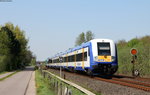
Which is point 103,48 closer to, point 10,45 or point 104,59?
point 104,59

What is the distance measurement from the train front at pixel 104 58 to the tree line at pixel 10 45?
38.3 metres

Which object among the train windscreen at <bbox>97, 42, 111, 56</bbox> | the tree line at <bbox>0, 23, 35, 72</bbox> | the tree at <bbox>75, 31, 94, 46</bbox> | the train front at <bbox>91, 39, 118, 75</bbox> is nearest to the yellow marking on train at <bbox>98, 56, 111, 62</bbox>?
the train front at <bbox>91, 39, 118, 75</bbox>

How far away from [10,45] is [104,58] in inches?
1732

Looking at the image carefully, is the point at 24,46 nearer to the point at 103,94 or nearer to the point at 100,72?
the point at 100,72

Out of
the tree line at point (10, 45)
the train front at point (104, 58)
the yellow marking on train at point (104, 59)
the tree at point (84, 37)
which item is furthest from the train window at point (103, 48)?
the tree at point (84, 37)

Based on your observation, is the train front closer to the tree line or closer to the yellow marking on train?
the yellow marking on train

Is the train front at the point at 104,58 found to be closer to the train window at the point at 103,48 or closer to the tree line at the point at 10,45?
the train window at the point at 103,48

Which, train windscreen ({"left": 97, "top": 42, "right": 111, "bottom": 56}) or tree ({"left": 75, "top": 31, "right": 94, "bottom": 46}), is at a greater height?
tree ({"left": 75, "top": 31, "right": 94, "bottom": 46})

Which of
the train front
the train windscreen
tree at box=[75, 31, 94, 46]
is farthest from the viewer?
tree at box=[75, 31, 94, 46]

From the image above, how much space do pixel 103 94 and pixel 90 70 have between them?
10120 mm

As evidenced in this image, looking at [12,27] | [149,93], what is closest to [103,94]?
[149,93]

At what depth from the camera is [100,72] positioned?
2238cm

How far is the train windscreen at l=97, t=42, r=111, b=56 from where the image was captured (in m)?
22.1

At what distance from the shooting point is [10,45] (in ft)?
204
